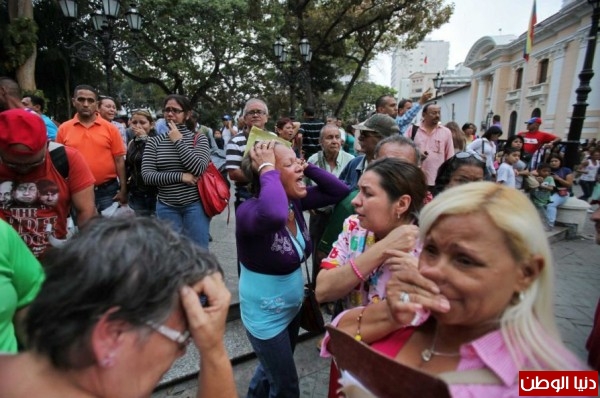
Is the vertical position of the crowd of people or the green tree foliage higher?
the green tree foliage

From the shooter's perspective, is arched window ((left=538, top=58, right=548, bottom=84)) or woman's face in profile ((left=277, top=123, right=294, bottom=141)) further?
arched window ((left=538, top=58, right=548, bottom=84))

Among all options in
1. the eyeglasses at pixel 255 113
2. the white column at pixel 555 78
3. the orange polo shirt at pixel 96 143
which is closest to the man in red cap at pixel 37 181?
the orange polo shirt at pixel 96 143

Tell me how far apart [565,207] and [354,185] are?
6.20 metres

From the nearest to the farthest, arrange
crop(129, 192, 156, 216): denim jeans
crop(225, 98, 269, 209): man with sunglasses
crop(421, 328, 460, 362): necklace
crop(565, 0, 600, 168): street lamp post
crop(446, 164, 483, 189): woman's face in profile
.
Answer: crop(421, 328, 460, 362): necklace → crop(446, 164, 483, 189): woman's face in profile → crop(225, 98, 269, 209): man with sunglasses → crop(129, 192, 156, 216): denim jeans → crop(565, 0, 600, 168): street lamp post

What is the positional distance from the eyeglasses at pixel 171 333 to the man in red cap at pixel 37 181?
1585mm

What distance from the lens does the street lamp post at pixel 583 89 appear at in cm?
685

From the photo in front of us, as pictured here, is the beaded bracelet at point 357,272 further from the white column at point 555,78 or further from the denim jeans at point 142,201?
the white column at point 555,78

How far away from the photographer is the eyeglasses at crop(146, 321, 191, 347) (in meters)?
0.93

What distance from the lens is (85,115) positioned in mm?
4000

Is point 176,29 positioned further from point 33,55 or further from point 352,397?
point 352,397

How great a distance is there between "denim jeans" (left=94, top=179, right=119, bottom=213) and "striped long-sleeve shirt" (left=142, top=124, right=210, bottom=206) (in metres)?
0.91

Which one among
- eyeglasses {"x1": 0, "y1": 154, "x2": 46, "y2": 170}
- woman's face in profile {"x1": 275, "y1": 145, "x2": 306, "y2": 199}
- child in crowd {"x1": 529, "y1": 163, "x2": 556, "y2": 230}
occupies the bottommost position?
child in crowd {"x1": 529, "y1": 163, "x2": 556, "y2": 230}

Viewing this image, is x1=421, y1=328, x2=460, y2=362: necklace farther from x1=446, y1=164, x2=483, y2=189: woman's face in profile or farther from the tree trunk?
the tree trunk

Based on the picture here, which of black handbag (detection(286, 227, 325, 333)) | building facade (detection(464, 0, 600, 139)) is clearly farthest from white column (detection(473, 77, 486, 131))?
black handbag (detection(286, 227, 325, 333))
